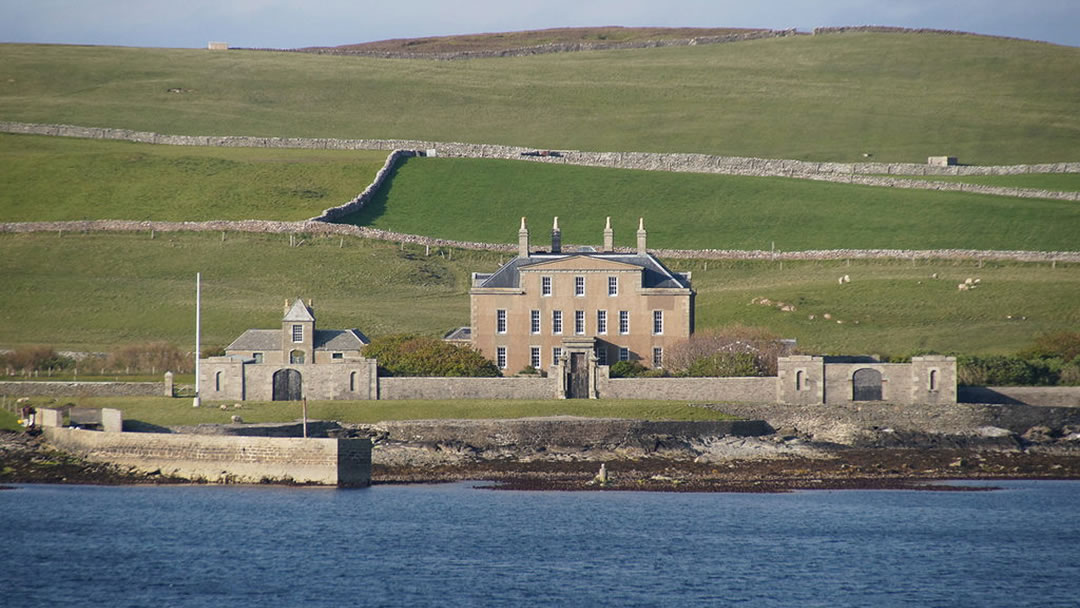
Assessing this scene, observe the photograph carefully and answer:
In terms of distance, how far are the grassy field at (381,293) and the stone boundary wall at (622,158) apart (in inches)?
978

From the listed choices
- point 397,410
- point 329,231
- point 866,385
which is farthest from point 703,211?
point 397,410

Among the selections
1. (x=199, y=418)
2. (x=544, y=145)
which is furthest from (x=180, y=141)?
(x=199, y=418)

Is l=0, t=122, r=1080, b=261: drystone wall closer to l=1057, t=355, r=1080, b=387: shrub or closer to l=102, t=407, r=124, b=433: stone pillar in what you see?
l=1057, t=355, r=1080, b=387: shrub

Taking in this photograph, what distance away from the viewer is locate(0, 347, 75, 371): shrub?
78.8 m

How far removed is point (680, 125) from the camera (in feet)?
473

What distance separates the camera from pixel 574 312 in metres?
79.8

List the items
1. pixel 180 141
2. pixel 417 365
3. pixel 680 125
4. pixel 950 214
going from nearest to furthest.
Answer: pixel 417 365
pixel 950 214
pixel 180 141
pixel 680 125

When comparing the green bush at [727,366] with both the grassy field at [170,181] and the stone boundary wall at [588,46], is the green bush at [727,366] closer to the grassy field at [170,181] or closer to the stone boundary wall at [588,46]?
the grassy field at [170,181]

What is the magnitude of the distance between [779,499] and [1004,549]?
9627mm

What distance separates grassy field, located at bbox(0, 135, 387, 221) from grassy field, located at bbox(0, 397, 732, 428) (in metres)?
39.1

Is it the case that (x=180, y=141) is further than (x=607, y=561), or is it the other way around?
(x=180, y=141)

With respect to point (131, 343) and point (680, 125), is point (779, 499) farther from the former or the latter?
point (680, 125)

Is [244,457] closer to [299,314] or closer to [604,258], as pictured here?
[299,314]

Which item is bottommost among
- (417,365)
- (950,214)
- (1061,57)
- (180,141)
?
(417,365)
